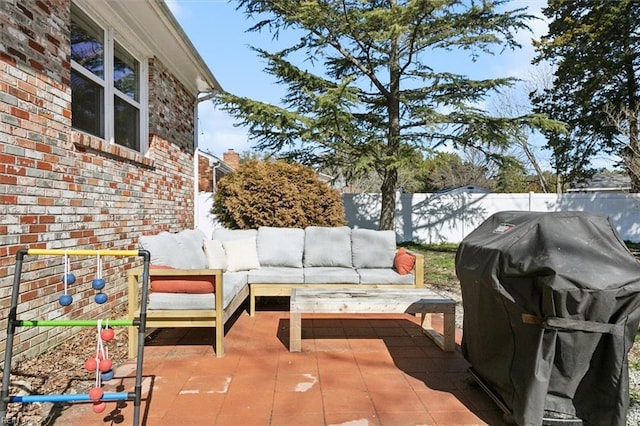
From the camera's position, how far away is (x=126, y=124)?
17.0 feet

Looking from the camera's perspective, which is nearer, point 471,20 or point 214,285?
point 214,285

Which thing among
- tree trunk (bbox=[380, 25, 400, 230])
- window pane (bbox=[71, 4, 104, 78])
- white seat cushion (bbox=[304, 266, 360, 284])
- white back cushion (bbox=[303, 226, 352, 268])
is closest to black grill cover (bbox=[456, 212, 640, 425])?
white seat cushion (bbox=[304, 266, 360, 284])

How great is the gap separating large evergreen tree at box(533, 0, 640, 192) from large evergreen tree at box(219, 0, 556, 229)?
5192 mm

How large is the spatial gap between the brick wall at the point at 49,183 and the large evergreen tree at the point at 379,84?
4.59m

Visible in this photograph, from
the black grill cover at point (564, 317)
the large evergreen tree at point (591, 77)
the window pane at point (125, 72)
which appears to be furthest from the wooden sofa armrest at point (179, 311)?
the large evergreen tree at point (591, 77)

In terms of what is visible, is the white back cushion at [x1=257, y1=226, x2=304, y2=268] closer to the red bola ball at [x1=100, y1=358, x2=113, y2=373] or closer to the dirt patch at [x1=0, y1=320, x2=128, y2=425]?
the dirt patch at [x1=0, y1=320, x2=128, y2=425]

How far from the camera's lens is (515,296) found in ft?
6.97

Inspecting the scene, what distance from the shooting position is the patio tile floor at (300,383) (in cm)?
239

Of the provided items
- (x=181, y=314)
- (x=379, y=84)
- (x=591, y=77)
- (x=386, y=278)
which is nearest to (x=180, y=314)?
(x=181, y=314)

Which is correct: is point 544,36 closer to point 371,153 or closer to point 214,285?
point 371,153

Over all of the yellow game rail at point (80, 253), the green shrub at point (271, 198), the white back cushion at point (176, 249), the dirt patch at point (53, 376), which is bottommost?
the dirt patch at point (53, 376)

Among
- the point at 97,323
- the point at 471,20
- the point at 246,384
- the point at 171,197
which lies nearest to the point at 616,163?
the point at 471,20

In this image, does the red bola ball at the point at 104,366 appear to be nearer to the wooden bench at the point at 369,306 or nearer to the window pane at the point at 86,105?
the wooden bench at the point at 369,306

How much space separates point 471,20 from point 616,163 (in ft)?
31.8
